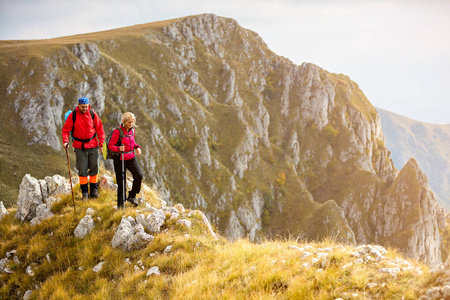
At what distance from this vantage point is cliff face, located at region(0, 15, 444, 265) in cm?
6731

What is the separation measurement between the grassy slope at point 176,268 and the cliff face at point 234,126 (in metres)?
52.3

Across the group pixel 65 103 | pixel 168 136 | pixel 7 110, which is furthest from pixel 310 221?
pixel 7 110

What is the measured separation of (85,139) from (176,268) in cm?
652

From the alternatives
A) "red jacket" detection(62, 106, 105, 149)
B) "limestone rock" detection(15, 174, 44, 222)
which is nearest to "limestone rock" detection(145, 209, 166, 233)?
"red jacket" detection(62, 106, 105, 149)

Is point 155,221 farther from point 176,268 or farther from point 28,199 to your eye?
point 28,199

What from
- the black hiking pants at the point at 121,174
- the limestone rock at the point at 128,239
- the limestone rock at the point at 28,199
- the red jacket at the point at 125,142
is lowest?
the limestone rock at the point at 128,239

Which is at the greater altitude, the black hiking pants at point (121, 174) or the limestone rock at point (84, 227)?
the black hiking pants at point (121, 174)

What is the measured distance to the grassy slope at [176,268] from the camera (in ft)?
15.4

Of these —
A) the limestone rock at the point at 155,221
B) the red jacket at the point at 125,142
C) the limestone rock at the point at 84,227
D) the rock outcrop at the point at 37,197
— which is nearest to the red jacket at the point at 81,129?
the red jacket at the point at 125,142

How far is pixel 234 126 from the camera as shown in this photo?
4158 inches

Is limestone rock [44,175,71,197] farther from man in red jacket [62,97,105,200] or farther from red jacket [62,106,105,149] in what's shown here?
red jacket [62,106,105,149]

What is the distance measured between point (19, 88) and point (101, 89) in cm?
1895

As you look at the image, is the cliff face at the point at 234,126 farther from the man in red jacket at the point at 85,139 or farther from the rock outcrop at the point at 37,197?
the man in red jacket at the point at 85,139

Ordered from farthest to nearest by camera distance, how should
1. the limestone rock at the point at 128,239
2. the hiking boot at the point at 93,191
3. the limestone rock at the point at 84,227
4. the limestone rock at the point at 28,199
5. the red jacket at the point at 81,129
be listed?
the hiking boot at the point at 93,191, the limestone rock at the point at 28,199, the red jacket at the point at 81,129, the limestone rock at the point at 84,227, the limestone rock at the point at 128,239
